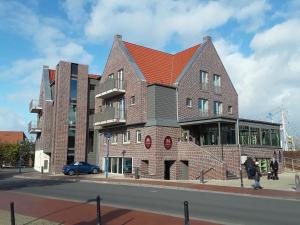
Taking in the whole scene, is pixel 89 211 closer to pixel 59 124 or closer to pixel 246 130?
pixel 246 130

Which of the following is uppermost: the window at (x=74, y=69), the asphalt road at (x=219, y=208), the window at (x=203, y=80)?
the window at (x=74, y=69)

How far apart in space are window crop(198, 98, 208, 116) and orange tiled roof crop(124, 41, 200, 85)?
3417 millimetres

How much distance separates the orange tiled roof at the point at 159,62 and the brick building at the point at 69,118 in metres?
8.97

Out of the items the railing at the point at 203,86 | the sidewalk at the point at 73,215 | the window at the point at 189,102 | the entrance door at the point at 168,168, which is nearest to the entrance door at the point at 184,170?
the entrance door at the point at 168,168

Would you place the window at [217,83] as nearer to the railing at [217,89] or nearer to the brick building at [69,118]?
the railing at [217,89]

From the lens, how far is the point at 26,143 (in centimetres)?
7575

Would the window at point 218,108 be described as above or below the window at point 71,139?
above

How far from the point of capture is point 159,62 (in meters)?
37.9

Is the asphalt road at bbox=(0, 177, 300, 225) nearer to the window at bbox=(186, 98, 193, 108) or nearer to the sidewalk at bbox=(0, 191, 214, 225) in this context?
the sidewalk at bbox=(0, 191, 214, 225)

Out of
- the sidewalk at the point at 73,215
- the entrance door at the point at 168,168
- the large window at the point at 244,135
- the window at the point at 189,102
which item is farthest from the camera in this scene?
the window at the point at 189,102

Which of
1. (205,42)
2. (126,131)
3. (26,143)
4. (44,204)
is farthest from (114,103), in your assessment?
(26,143)

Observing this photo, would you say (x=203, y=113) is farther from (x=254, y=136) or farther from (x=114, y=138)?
(x=114, y=138)

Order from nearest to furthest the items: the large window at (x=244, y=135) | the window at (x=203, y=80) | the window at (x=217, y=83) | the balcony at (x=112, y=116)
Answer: the large window at (x=244, y=135)
the balcony at (x=112, y=116)
the window at (x=203, y=80)
the window at (x=217, y=83)

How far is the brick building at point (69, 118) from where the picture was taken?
1646 inches
